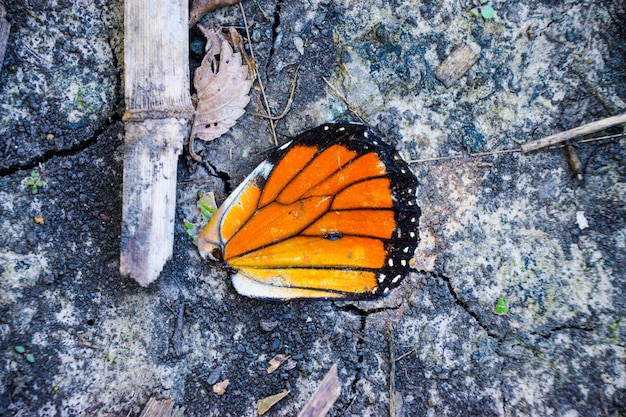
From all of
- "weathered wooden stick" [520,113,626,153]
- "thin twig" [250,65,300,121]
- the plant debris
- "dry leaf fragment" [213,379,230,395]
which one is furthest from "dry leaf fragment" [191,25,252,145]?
"weathered wooden stick" [520,113,626,153]

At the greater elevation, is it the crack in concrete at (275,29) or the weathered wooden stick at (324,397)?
the crack in concrete at (275,29)

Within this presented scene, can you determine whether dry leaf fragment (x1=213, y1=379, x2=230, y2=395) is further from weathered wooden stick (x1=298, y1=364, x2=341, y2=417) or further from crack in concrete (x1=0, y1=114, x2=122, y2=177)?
crack in concrete (x1=0, y1=114, x2=122, y2=177)

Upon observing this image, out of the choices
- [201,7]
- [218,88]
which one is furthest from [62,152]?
[201,7]

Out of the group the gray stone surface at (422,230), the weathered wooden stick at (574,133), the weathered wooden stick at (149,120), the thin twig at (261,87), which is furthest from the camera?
the thin twig at (261,87)

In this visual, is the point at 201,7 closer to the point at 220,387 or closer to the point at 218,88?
the point at 218,88

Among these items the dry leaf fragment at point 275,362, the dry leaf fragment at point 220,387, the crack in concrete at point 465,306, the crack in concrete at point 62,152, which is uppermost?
the crack in concrete at point 62,152

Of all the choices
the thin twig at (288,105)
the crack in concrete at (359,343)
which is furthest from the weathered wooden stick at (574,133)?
the thin twig at (288,105)

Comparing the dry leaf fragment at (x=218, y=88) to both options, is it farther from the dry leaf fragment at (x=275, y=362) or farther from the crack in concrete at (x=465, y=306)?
the crack in concrete at (x=465, y=306)

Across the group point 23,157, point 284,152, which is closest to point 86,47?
point 23,157
